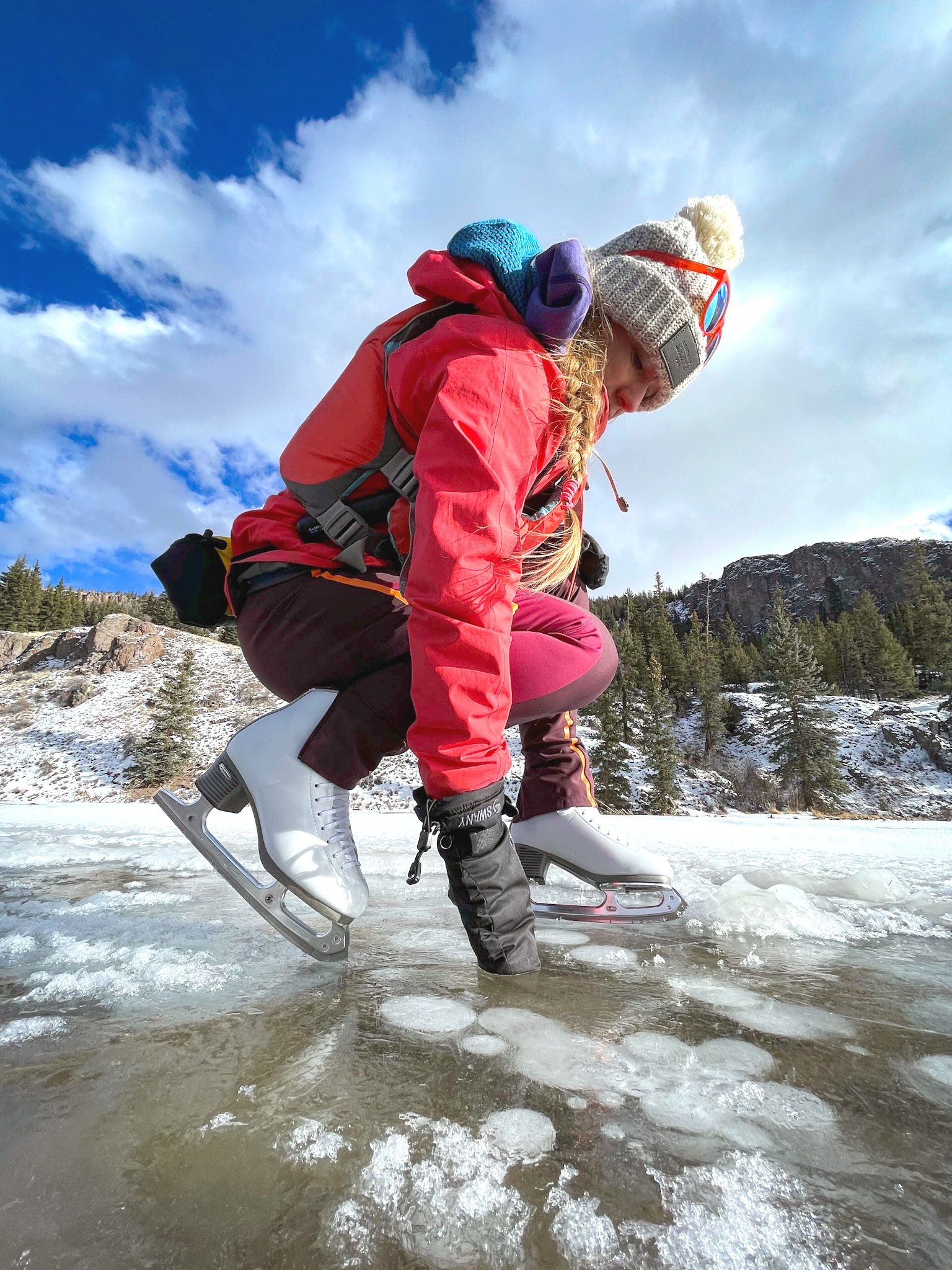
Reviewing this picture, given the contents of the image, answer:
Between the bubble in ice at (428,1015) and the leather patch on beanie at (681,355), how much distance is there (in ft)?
4.89

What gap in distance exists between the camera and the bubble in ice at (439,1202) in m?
0.45

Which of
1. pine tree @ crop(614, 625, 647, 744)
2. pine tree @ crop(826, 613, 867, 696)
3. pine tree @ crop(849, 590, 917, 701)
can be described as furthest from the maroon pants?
pine tree @ crop(826, 613, 867, 696)

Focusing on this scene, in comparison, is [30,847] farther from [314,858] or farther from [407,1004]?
[407,1004]

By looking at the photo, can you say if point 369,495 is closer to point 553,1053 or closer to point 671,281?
point 671,281

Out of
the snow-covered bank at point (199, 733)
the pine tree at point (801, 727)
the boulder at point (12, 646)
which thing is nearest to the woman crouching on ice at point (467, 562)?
the snow-covered bank at point (199, 733)

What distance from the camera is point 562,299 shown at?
127 centimetres

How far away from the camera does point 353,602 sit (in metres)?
1.44

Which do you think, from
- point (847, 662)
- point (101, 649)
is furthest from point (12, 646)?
point (847, 662)

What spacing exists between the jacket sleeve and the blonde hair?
5.7 inches

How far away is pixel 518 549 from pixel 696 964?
859 millimetres

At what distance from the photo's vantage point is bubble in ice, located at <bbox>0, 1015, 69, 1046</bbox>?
782 mm

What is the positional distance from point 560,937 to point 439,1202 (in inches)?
34.8

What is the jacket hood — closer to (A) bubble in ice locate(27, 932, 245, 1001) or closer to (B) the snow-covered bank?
(A) bubble in ice locate(27, 932, 245, 1001)

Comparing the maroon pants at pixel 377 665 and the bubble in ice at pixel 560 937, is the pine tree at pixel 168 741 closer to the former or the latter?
the maroon pants at pixel 377 665
